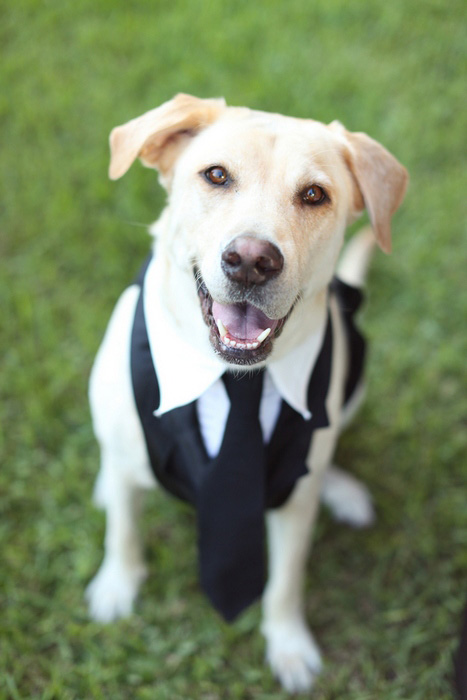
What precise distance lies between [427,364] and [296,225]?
6.46 ft

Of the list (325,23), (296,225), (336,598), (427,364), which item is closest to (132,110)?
(325,23)

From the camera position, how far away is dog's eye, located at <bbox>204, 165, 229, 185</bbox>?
5.89 ft

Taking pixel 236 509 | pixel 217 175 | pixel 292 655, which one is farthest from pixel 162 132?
pixel 292 655

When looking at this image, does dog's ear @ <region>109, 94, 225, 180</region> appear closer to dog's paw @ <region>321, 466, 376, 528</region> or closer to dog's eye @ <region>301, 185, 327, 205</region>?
dog's eye @ <region>301, 185, 327, 205</region>

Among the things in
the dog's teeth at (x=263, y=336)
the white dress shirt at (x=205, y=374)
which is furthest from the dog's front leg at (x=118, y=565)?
the dog's teeth at (x=263, y=336)

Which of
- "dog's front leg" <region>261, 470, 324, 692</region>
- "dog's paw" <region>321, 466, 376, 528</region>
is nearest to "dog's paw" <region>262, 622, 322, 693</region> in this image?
"dog's front leg" <region>261, 470, 324, 692</region>

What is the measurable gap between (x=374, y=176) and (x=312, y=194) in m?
0.25

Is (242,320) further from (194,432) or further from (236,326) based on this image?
(194,432)

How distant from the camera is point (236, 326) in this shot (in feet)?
5.84

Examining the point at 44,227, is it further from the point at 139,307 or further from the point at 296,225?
the point at 296,225

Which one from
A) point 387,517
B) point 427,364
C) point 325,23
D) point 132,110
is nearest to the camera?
point 387,517

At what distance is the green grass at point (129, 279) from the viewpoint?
2.58 meters

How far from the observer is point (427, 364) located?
→ 3.49m

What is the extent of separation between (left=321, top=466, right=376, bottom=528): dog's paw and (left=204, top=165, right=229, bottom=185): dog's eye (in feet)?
5.38
